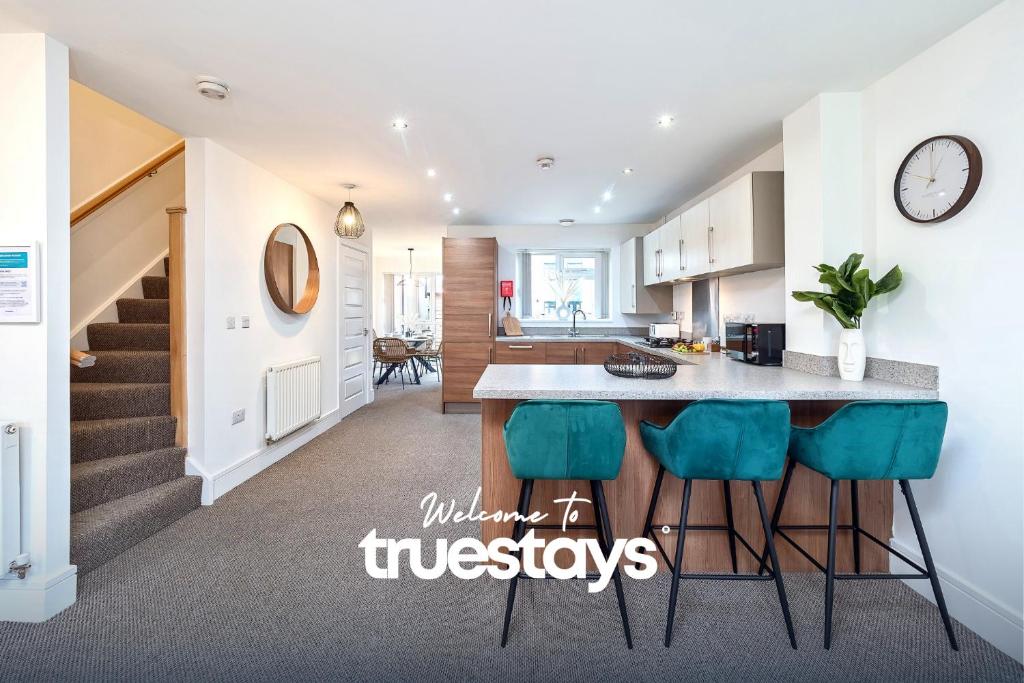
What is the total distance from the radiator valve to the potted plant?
3633 millimetres

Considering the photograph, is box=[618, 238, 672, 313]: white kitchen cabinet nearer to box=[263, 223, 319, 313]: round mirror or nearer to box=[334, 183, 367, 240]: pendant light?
box=[334, 183, 367, 240]: pendant light

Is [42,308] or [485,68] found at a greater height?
[485,68]

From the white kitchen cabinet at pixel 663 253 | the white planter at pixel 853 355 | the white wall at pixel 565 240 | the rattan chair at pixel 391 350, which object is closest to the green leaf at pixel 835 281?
the white planter at pixel 853 355

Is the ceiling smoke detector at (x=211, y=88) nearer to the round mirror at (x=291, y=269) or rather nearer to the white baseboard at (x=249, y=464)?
the round mirror at (x=291, y=269)

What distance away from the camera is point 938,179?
1.92m

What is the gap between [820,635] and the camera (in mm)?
1774

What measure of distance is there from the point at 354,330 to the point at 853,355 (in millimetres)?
4997

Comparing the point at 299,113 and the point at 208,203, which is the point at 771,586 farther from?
the point at 208,203

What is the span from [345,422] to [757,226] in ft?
14.5

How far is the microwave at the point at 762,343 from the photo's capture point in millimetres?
2740

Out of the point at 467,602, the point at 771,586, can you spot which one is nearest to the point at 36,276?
the point at 467,602

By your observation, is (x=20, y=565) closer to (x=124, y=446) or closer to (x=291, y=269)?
(x=124, y=446)

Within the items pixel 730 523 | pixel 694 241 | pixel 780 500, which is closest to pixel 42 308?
pixel 730 523

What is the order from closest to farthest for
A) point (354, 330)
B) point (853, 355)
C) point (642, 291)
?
point (853, 355), point (642, 291), point (354, 330)
